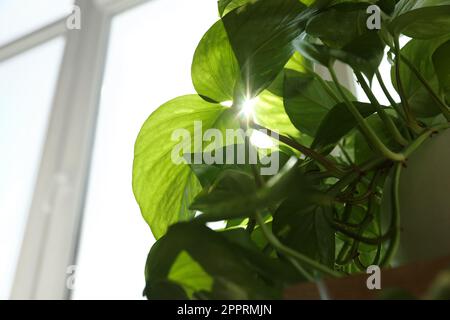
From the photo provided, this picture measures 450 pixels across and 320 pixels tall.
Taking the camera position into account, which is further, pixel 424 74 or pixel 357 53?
pixel 424 74

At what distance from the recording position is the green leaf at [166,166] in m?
0.49

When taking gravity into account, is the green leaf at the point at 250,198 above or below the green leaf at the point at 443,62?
below

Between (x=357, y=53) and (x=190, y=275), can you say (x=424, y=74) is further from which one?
(x=190, y=275)

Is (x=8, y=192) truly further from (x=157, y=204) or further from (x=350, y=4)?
(x=350, y=4)

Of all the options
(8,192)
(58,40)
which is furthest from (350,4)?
(58,40)

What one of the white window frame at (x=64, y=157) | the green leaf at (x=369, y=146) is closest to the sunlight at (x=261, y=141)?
the green leaf at (x=369, y=146)

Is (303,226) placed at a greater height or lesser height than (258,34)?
lesser

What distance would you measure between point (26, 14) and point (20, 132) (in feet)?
2.04

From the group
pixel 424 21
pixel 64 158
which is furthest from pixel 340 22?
pixel 64 158

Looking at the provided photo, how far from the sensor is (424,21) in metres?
0.39

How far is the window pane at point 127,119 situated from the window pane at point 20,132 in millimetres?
170

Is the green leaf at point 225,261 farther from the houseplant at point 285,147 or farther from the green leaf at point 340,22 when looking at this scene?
the green leaf at point 340,22

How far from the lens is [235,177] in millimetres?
306
